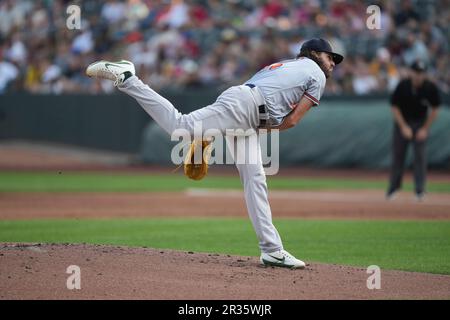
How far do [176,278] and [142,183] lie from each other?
12.5 meters

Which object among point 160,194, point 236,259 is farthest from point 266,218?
point 160,194

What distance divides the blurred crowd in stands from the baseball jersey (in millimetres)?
12553

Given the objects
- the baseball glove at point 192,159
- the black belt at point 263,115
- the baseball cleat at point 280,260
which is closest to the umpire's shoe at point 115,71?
the baseball glove at point 192,159

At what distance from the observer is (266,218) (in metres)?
7.77

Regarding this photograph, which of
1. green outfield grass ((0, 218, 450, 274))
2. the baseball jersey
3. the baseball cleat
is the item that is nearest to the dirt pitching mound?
the baseball cleat

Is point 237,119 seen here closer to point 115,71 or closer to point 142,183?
point 115,71

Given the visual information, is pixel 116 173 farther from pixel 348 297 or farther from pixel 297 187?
pixel 348 297

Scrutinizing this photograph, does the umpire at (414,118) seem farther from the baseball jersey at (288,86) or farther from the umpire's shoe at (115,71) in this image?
the umpire's shoe at (115,71)

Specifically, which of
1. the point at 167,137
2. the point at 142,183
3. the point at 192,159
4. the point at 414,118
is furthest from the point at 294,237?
the point at 167,137

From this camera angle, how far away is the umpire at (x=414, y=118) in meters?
15.5

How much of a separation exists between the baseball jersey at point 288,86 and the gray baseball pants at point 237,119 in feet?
0.36

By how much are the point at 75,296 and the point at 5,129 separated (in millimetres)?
21790

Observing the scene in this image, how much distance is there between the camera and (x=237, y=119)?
7.71 m
